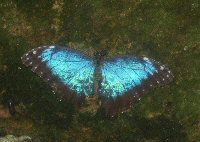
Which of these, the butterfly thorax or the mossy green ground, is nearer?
the butterfly thorax

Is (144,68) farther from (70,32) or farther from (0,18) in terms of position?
(0,18)

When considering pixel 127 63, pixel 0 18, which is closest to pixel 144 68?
pixel 127 63

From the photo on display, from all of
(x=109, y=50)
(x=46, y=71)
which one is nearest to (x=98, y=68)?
(x=109, y=50)

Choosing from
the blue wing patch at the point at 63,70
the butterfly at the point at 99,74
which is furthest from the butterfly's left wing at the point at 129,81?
the blue wing patch at the point at 63,70

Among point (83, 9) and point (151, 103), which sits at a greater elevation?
→ point (83, 9)

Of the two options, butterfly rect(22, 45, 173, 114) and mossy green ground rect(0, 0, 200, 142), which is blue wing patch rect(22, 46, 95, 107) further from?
mossy green ground rect(0, 0, 200, 142)

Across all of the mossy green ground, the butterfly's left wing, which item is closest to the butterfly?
the butterfly's left wing
